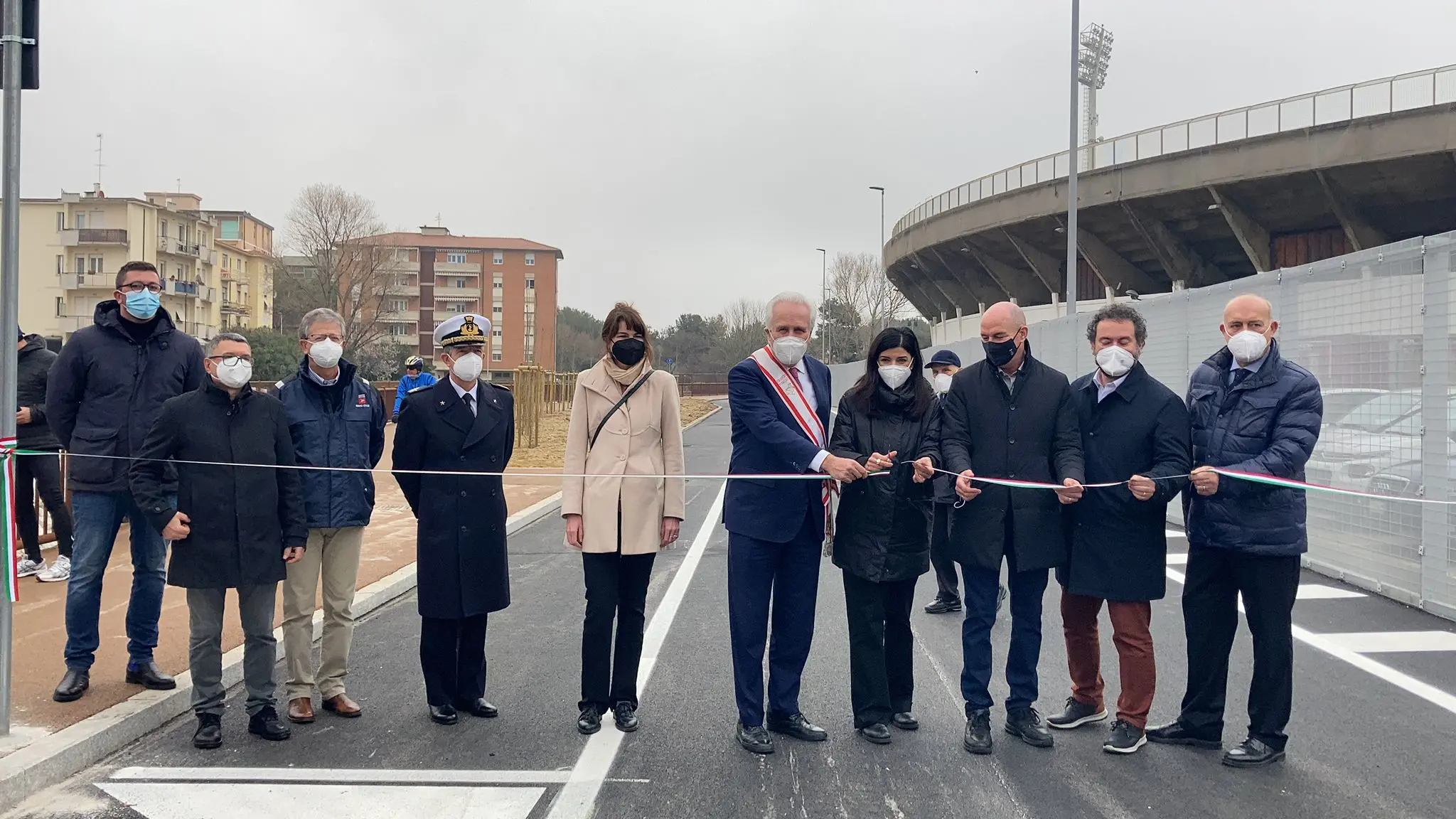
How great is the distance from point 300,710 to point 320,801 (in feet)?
3.60

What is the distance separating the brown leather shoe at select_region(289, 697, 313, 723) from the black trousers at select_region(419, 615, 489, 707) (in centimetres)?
57

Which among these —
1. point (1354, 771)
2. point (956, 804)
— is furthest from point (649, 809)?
point (1354, 771)

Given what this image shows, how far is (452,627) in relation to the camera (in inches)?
204

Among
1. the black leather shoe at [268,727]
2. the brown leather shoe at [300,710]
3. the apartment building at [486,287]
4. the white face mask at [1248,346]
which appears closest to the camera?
the white face mask at [1248,346]

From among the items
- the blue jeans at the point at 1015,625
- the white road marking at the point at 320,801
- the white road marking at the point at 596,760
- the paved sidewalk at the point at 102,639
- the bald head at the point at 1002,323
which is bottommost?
the white road marking at the point at 320,801

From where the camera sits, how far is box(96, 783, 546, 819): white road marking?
3932mm

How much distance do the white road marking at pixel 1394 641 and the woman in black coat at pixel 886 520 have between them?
374 cm

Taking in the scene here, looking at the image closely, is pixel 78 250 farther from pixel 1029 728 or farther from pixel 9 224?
pixel 1029 728

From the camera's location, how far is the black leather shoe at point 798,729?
4805 mm

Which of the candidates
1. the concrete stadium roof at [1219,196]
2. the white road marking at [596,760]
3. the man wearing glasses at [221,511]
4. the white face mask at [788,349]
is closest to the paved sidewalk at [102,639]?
the man wearing glasses at [221,511]

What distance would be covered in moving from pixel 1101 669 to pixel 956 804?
247cm

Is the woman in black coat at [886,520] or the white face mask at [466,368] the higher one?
the white face mask at [466,368]

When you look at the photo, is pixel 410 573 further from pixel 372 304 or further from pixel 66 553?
pixel 372 304

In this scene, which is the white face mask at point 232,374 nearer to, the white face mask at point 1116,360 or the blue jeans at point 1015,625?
the blue jeans at point 1015,625
